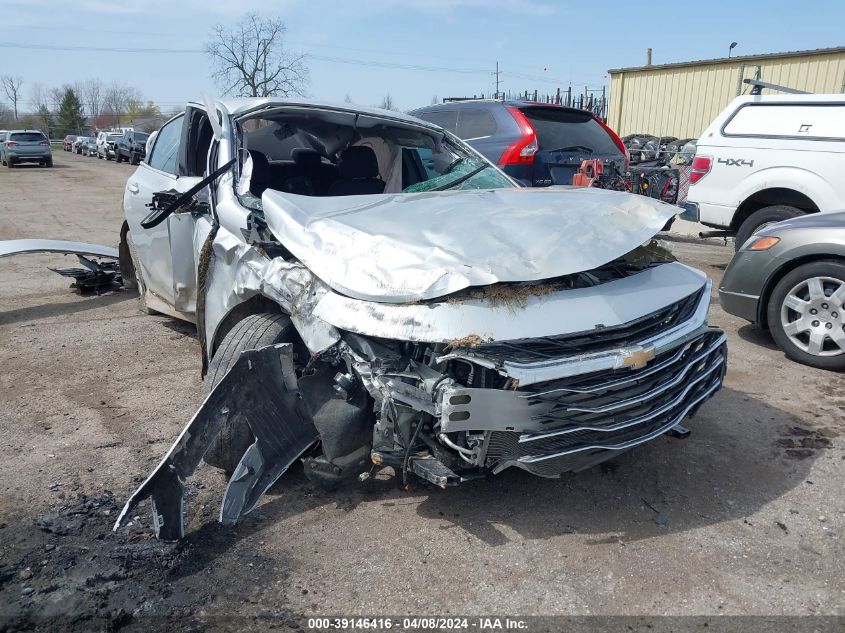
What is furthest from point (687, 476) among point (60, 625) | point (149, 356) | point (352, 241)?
point (149, 356)

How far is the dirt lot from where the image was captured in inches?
101

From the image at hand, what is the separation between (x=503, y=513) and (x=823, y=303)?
319 centimetres

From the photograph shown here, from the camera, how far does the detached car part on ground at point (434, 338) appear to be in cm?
270

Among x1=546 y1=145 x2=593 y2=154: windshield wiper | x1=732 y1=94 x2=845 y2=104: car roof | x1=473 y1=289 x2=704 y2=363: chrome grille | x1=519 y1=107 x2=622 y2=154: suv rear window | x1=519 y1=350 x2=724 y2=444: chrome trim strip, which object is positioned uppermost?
x1=732 y1=94 x2=845 y2=104: car roof

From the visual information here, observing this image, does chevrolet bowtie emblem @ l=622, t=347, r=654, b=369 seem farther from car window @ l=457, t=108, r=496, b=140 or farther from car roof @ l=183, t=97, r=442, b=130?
car window @ l=457, t=108, r=496, b=140

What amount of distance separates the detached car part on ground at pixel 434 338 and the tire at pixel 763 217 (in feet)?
15.5

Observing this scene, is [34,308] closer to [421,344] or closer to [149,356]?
[149,356]

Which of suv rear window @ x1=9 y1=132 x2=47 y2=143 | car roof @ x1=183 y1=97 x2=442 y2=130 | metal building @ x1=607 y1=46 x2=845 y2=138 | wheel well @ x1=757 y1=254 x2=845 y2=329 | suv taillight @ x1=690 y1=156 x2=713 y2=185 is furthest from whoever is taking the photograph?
suv rear window @ x1=9 y1=132 x2=47 y2=143

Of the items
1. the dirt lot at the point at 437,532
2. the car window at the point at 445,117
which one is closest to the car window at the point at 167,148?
the dirt lot at the point at 437,532

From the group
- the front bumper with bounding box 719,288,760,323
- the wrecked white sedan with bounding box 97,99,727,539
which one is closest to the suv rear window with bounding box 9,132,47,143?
the wrecked white sedan with bounding box 97,99,727,539

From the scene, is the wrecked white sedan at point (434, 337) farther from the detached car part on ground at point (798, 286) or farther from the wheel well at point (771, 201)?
the wheel well at point (771, 201)

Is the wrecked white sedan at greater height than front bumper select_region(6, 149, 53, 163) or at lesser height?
greater

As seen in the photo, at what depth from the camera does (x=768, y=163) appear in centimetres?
760

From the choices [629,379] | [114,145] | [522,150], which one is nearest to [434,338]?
[629,379]
